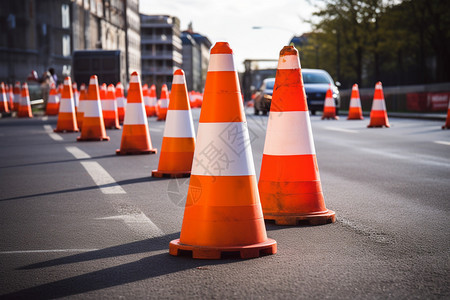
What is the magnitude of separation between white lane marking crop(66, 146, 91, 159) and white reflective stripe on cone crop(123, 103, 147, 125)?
32.3 inches

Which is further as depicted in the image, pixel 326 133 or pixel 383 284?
pixel 326 133

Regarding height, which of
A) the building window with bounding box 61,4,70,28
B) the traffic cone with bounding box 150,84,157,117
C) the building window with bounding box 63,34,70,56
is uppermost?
the building window with bounding box 61,4,70,28

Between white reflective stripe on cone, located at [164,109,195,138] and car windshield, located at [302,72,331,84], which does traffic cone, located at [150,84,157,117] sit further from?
white reflective stripe on cone, located at [164,109,195,138]

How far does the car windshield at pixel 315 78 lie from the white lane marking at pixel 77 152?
18.1 metres

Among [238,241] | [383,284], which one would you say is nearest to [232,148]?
[238,241]

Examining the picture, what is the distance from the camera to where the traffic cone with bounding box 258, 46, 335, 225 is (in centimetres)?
561

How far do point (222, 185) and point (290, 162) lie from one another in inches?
47.4

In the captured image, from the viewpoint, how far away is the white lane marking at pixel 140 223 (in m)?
5.32

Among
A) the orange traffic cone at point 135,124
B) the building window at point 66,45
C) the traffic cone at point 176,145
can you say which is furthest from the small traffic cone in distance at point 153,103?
the building window at point 66,45

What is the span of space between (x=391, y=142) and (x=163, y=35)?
14602 cm

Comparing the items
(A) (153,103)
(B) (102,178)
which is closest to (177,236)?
(B) (102,178)

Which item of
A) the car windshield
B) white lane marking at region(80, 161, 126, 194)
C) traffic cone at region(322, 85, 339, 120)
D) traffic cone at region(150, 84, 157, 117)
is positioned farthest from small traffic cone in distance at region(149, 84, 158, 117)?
white lane marking at region(80, 161, 126, 194)

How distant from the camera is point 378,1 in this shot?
49.8 metres

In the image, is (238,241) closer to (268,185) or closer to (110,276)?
(110,276)
